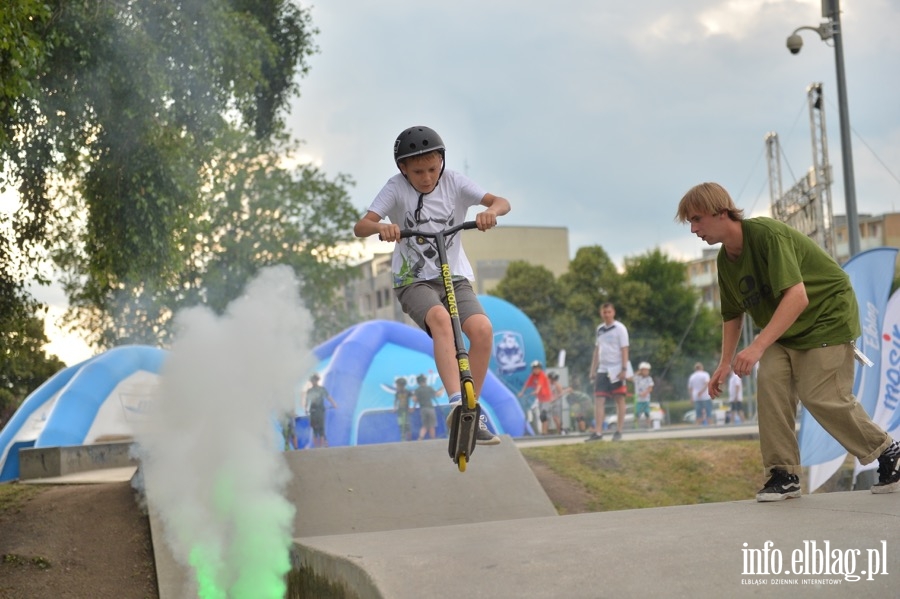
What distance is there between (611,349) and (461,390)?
9.12 m

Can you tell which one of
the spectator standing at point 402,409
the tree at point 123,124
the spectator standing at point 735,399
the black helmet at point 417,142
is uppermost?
the tree at point 123,124

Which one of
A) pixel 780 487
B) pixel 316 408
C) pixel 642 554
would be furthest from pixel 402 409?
pixel 642 554

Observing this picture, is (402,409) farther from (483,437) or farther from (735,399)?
(735,399)

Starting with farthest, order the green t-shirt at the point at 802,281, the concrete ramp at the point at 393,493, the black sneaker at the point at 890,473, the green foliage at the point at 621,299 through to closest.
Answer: the green foliage at the point at 621,299
the concrete ramp at the point at 393,493
the black sneaker at the point at 890,473
the green t-shirt at the point at 802,281

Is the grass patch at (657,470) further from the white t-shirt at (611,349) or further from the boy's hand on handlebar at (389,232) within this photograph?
the boy's hand on handlebar at (389,232)

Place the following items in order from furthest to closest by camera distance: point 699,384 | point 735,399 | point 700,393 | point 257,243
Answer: point 257,243 < point 735,399 < point 700,393 < point 699,384

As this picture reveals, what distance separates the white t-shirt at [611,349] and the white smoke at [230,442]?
257 inches

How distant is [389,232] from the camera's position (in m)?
6.20

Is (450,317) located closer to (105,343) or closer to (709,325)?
(105,343)

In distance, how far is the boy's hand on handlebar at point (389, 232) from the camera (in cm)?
618

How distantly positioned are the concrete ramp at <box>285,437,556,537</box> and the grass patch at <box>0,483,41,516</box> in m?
2.87

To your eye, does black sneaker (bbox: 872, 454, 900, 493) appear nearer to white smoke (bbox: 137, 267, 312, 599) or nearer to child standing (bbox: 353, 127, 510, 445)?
child standing (bbox: 353, 127, 510, 445)

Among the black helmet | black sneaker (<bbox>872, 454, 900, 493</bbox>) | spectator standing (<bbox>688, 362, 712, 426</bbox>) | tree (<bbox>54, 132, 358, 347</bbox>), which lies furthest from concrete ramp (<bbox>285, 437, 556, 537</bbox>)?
tree (<bbox>54, 132, 358, 347</bbox>)

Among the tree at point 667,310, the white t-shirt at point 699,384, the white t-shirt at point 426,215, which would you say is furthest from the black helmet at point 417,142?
the tree at point 667,310
